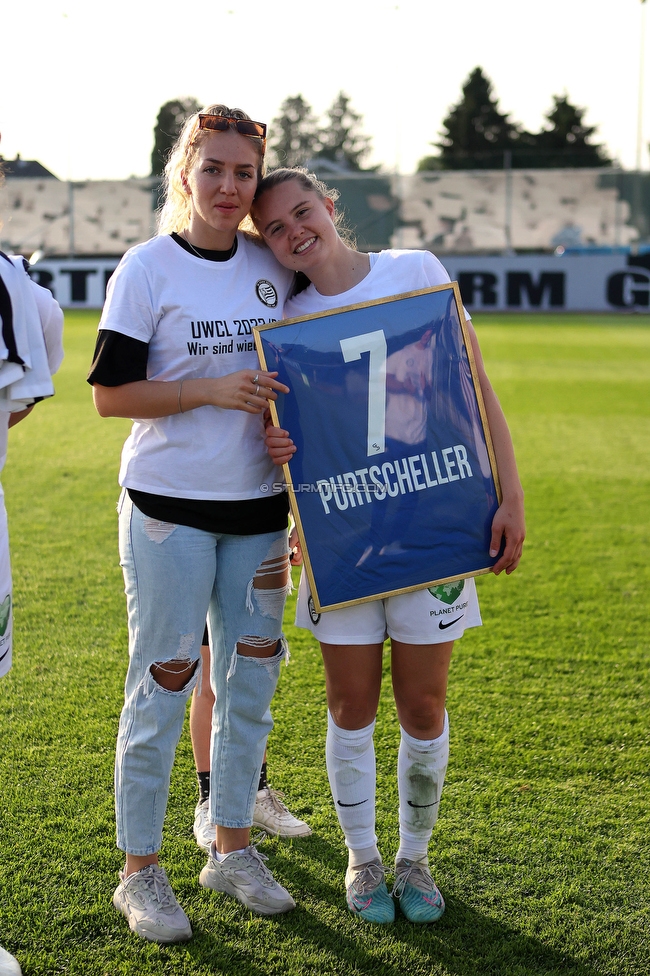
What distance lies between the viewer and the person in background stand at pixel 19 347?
200 centimetres

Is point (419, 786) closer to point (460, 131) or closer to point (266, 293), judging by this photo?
point (266, 293)

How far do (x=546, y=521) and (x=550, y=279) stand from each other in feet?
79.0

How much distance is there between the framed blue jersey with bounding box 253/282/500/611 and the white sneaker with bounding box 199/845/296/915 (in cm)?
80

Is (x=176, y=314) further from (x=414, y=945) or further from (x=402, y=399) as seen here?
(x=414, y=945)

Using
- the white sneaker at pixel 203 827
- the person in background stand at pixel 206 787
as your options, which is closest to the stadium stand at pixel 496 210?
the person in background stand at pixel 206 787

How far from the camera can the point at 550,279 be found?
29516mm

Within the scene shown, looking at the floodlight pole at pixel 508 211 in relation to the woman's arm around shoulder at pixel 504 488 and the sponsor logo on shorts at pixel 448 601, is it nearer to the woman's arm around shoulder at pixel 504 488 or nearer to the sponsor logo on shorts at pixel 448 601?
the woman's arm around shoulder at pixel 504 488

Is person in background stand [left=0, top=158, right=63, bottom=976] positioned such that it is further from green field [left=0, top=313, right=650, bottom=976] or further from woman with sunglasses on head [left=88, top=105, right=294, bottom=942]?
green field [left=0, top=313, right=650, bottom=976]

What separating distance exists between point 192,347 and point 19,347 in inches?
20.1

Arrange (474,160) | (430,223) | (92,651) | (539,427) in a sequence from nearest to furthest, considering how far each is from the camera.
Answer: (92,651)
(539,427)
(430,223)
(474,160)

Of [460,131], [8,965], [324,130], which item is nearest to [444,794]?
[8,965]

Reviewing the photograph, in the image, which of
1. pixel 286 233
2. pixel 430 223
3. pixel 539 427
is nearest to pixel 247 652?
pixel 286 233

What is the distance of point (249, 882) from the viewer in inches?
105

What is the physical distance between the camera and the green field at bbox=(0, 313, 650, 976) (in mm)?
2494
